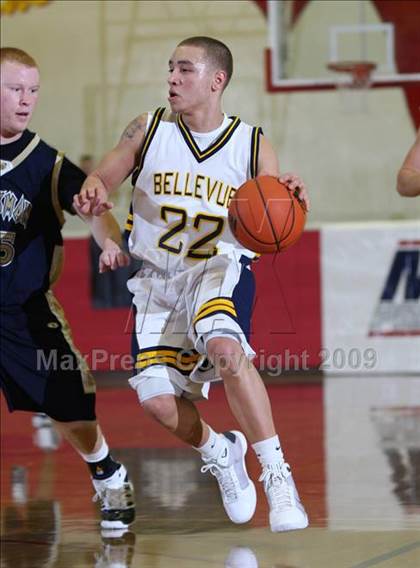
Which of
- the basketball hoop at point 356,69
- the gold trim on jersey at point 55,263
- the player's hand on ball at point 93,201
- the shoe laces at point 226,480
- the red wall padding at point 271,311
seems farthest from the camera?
the basketball hoop at point 356,69

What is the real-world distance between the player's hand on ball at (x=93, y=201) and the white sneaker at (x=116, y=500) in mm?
1287

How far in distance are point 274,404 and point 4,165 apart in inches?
182

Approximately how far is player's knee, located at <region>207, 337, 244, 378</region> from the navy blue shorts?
81cm

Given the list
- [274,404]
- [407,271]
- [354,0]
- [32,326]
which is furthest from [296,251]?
[32,326]

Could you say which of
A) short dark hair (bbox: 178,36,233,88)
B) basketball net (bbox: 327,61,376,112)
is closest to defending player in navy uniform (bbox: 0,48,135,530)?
short dark hair (bbox: 178,36,233,88)

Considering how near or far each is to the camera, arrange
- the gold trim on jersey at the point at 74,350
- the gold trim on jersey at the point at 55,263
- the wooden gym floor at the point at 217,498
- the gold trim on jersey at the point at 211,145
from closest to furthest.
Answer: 1. the wooden gym floor at the point at 217,498
2. the gold trim on jersey at the point at 211,145
3. the gold trim on jersey at the point at 74,350
4. the gold trim on jersey at the point at 55,263

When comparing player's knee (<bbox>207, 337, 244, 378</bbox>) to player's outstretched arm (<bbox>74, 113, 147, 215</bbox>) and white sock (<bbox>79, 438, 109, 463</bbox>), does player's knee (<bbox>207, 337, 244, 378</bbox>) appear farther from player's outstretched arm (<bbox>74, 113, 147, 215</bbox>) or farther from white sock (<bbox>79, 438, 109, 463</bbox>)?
white sock (<bbox>79, 438, 109, 463</bbox>)

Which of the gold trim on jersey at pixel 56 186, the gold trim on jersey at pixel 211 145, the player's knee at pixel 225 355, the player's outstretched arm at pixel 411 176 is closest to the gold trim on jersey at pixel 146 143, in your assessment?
the gold trim on jersey at pixel 211 145

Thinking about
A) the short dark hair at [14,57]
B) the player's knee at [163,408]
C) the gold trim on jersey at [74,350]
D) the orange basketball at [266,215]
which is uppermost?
the short dark hair at [14,57]

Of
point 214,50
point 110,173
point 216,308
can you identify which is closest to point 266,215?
point 216,308

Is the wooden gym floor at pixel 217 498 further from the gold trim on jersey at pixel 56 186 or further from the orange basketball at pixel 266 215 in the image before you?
the gold trim on jersey at pixel 56 186

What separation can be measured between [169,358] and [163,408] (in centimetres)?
21

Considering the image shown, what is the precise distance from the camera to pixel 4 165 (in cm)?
500

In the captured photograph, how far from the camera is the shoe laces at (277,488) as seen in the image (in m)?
4.38
